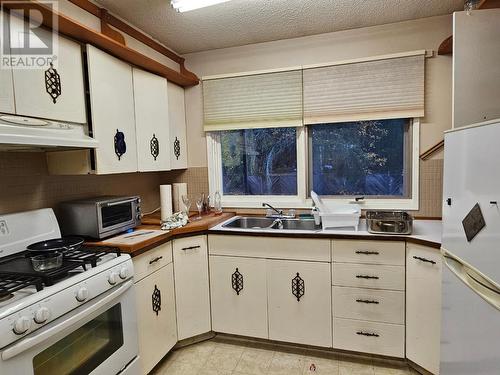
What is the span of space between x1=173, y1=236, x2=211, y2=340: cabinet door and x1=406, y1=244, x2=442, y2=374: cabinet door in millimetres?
1420

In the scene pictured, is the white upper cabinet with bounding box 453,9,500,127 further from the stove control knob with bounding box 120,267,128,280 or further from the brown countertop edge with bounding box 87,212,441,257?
the stove control knob with bounding box 120,267,128,280

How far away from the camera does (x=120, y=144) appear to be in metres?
2.10

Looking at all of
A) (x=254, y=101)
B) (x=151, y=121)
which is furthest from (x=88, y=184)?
(x=254, y=101)

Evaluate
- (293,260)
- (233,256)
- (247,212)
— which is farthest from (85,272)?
(247,212)

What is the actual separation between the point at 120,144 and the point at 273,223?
1.34 metres

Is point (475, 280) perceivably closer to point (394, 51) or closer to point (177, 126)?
point (394, 51)

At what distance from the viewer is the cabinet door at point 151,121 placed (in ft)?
7.54

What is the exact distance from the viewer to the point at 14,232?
1655mm

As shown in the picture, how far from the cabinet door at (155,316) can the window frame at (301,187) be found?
3.35ft

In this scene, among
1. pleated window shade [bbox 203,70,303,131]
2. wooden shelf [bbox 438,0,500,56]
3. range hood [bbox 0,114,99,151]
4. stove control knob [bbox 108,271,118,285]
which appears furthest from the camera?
pleated window shade [bbox 203,70,303,131]

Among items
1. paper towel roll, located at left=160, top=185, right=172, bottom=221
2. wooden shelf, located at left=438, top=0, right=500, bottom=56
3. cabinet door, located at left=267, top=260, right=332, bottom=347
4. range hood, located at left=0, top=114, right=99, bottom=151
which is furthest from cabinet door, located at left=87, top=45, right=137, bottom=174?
wooden shelf, located at left=438, top=0, right=500, bottom=56

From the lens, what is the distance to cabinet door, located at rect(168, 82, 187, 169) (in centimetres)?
276

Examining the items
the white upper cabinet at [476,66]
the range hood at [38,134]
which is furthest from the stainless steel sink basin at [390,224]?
the range hood at [38,134]

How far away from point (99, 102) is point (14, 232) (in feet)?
2.88
